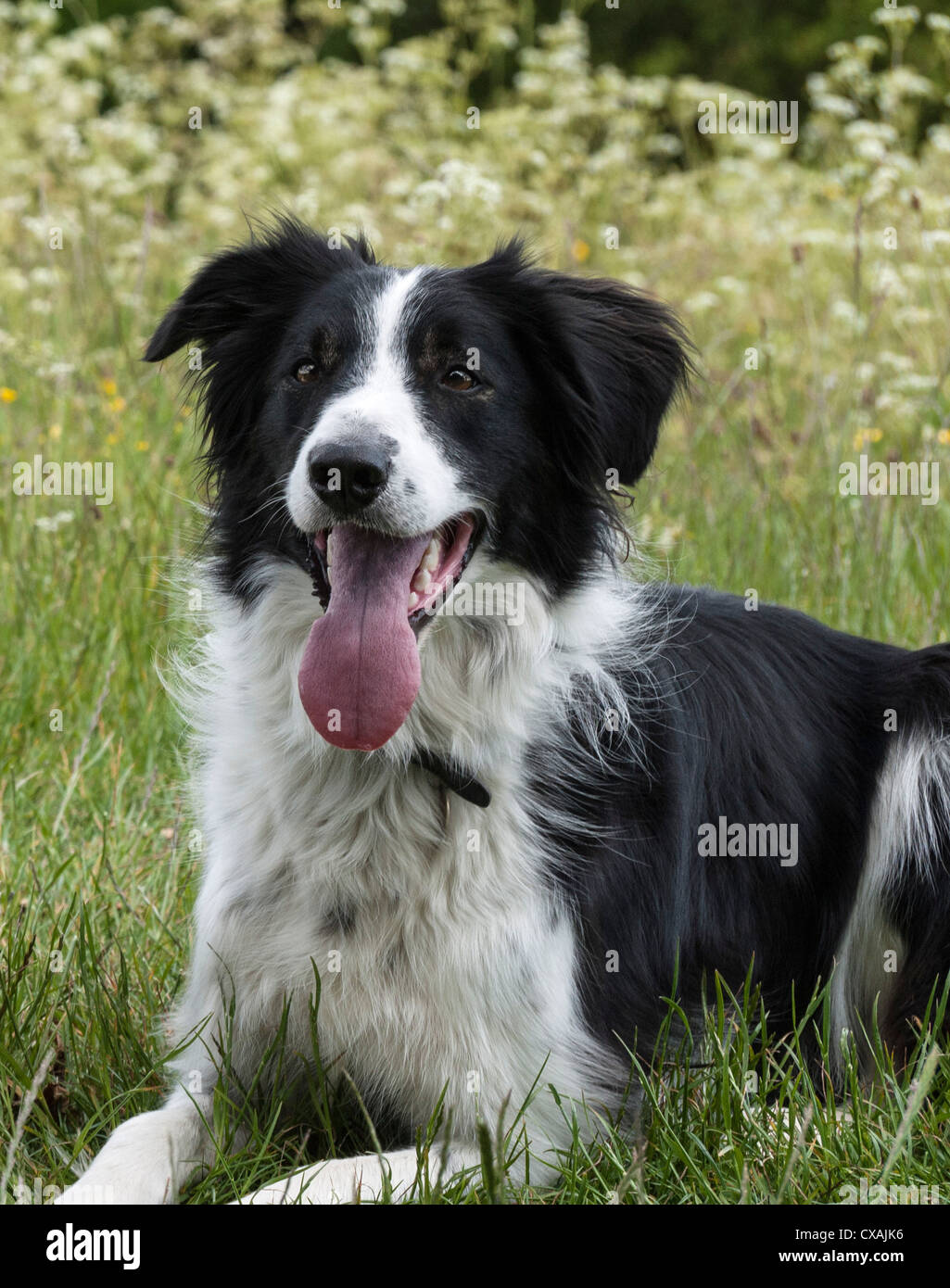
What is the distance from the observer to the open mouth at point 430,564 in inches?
118

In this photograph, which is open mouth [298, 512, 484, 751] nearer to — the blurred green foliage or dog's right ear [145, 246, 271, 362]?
dog's right ear [145, 246, 271, 362]

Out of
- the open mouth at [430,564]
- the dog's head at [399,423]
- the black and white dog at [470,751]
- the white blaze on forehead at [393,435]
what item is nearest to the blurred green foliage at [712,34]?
the dog's head at [399,423]

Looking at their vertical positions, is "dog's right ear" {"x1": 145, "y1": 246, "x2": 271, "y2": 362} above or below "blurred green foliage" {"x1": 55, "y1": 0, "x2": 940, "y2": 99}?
below

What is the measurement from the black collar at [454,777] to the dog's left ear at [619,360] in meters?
0.76

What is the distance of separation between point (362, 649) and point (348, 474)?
347 mm

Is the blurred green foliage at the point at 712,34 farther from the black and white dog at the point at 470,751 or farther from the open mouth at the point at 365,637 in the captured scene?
the open mouth at the point at 365,637

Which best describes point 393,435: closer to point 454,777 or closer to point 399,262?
point 454,777

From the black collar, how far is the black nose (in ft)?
1.91

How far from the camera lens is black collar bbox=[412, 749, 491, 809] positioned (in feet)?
10.2

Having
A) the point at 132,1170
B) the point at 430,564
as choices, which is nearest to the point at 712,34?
the point at 430,564

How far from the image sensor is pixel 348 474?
110 inches

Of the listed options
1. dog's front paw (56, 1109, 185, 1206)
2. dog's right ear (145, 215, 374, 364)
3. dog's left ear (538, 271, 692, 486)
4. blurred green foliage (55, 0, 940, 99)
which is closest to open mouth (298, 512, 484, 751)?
dog's left ear (538, 271, 692, 486)

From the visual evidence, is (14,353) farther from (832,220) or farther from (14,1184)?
(832,220)
